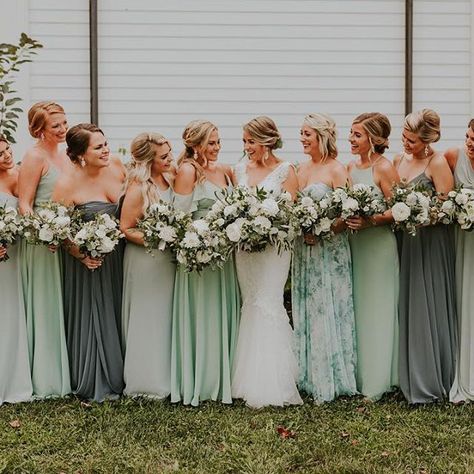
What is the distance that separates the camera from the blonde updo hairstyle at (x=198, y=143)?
21.9 ft

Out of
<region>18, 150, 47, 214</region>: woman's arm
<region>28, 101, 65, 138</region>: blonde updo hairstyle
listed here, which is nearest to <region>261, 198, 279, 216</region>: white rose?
<region>18, 150, 47, 214</region>: woman's arm

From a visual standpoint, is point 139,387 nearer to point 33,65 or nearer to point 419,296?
Result: point 419,296

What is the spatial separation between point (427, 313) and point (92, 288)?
8.10 feet

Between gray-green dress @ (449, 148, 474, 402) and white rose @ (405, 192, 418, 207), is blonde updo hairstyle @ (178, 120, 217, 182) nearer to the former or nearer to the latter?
white rose @ (405, 192, 418, 207)

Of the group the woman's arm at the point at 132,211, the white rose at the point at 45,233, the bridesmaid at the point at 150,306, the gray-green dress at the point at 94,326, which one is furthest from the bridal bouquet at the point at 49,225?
the bridesmaid at the point at 150,306

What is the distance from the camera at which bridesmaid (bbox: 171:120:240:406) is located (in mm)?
6656

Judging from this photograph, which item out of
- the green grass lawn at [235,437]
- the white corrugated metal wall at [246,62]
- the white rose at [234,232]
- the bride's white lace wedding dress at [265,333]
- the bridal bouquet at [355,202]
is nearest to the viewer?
the green grass lawn at [235,437]

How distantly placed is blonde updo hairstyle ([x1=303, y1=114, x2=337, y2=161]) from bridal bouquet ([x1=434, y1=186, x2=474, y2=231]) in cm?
90

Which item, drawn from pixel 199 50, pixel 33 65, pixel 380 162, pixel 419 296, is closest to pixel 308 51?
pixel 199 50

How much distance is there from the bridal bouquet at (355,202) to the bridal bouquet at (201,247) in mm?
827

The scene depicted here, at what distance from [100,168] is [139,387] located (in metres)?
1.65

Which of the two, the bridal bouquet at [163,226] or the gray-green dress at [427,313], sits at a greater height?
the bridal bouquet at [163,226]

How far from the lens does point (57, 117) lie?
6922 millimetres

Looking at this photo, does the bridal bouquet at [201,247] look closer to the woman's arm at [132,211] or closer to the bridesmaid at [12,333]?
the woman's arm at [132,211]
